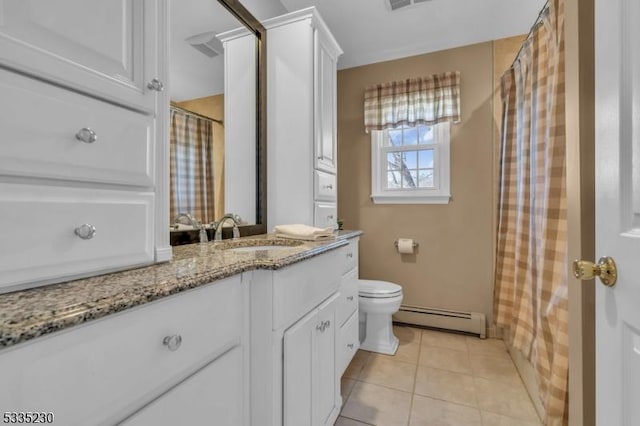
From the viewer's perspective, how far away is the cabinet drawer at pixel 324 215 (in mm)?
1923

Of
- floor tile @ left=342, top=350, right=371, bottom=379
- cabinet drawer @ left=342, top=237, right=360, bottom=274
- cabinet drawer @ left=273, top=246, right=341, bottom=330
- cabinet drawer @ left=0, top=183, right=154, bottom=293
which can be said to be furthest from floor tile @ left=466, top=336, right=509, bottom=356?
cabinet drawer @ left=0, top=183, right=154, bottom=293

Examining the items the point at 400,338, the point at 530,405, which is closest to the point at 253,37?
the point at 400,338

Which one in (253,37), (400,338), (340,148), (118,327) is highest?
(253,37)

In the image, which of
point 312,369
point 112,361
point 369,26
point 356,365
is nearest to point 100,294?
point 112,361

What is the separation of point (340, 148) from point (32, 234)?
2623mm

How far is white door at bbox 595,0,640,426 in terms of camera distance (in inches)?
23.8

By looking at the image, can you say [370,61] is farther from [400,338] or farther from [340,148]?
[400,338]

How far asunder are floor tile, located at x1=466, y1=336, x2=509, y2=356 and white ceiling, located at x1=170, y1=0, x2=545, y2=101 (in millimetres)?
2583

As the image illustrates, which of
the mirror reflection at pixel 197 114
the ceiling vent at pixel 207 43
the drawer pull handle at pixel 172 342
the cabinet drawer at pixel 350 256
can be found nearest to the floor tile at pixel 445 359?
the cabinet drawer at pixel 350 256

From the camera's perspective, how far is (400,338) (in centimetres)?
243

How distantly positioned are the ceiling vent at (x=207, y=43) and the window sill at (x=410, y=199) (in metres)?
1.84

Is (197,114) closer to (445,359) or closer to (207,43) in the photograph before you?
(207,43)

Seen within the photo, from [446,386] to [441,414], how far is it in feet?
0.90

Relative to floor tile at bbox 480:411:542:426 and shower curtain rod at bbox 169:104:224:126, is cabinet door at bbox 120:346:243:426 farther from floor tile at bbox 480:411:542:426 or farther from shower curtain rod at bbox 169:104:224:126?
floor tile at bbox 480:411:542:426
